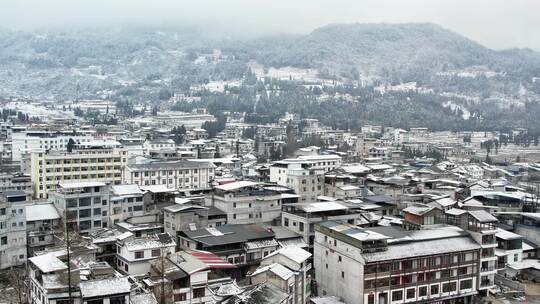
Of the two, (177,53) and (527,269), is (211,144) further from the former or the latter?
(177,53)

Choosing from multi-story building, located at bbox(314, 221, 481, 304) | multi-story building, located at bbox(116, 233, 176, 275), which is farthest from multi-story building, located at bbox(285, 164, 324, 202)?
multi-story building, located at bbox(116, 233, 176, 275)

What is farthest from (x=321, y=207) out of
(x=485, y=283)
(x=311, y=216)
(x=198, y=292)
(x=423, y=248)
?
(x=198, y=292)

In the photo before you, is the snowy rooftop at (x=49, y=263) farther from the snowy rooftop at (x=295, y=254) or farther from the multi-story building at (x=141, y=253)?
the snowy rooftop at (x=295, y=254)

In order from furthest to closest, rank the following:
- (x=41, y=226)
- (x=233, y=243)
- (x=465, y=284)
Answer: (x=41, y=226), (x=465, y=284), (x=233, y=243)

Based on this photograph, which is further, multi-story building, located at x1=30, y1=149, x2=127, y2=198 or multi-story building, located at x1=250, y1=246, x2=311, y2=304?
multi-story building, located at x1=30, y1=149, x2=127, y2=198

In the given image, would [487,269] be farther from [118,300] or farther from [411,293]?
[118,300]

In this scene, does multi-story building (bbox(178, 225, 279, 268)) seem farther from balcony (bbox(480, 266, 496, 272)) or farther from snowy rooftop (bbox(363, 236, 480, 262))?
balcony (bbox(480, 266, 496, 272))
